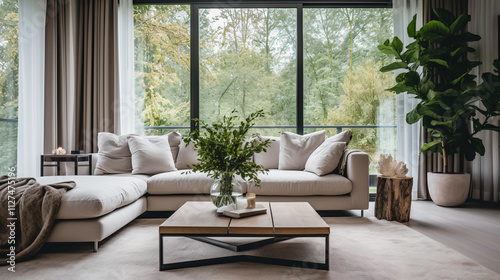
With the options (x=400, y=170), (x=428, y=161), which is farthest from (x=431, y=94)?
(x=400, y=170)

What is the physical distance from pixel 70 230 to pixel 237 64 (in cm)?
330

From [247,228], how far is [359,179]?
172 centimetres

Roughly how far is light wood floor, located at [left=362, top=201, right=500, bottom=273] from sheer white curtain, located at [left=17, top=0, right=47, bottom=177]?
11.5 feet

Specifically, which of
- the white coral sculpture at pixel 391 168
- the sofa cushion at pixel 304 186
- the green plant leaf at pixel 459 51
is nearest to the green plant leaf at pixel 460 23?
the green plant leaf at pixel 459 51

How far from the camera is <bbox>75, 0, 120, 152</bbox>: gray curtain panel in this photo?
4387 mm

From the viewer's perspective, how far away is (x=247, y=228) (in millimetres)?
1938

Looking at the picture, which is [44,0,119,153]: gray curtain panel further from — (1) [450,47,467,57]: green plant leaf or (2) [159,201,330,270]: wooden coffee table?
(1) [450,47,467,57]: green plant leaf

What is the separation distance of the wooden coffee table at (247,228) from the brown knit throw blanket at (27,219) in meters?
0.77

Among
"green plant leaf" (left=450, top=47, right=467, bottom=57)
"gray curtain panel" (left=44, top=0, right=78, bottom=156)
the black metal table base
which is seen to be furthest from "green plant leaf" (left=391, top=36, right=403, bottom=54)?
"gray curtain panel" (left=44, top=0, right=78, bottom=156)

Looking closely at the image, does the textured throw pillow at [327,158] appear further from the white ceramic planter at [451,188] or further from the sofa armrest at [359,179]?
the white ceramic planter at [451,188]

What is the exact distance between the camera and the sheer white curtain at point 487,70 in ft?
13.5

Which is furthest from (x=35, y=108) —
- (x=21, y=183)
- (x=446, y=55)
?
(x=446, y=55)

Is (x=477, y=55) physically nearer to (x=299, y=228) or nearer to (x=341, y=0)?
(x=341, y=0)

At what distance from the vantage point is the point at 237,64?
16.4ft
